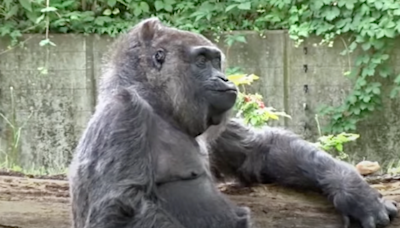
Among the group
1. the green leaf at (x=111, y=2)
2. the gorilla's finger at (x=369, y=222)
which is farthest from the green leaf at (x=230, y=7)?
the gorilla's finger at (x=369, y=222)

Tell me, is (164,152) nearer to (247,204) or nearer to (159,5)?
(247,204)

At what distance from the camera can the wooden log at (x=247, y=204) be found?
380 cm

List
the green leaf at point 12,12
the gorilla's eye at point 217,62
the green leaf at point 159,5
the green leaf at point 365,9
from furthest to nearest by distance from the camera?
the green leaf at point 159,5 < the green leaf at point 12,12 < the green leaf at point 365,9 < the gorilla's eye at point 217,62

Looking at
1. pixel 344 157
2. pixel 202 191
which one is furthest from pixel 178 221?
pixel 344 157

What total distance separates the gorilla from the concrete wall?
359 centimetres

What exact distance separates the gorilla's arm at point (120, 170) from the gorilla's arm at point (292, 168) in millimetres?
638

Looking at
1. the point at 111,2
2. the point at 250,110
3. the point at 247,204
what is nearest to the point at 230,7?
the point at 111,2

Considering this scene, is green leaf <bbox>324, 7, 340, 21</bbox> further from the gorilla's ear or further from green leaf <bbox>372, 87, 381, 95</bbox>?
the gorilla's ear

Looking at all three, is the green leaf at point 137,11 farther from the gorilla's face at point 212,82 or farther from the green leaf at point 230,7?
the gorilla's face at point 212,82

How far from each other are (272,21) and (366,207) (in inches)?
175

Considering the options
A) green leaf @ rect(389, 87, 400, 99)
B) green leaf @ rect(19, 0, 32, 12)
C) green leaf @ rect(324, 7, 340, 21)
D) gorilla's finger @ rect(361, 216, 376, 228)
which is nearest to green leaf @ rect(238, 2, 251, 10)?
green leaf @ rect(324, 7, 340, 21)

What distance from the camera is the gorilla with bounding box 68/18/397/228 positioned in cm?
349

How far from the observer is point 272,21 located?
7.98 m

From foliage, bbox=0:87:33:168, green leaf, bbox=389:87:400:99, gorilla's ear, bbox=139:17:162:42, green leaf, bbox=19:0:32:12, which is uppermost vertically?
green leaf, bbox=19:0:32:12
